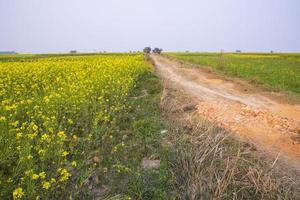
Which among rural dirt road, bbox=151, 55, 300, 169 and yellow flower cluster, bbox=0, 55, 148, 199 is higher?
yellow flower cluster, bbox=0, 55, 148, 199

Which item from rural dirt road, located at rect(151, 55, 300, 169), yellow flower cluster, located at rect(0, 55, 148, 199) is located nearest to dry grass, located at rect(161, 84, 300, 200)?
rural dirt road, located at rect(151, 55, 300, 169)

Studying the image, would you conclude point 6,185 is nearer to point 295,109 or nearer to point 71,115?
point 71,115

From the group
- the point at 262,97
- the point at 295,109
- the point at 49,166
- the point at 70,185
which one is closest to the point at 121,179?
the point at 70,185

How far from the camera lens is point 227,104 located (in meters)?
10.2

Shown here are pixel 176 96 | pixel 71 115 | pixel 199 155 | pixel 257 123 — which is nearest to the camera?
pixel 199 155

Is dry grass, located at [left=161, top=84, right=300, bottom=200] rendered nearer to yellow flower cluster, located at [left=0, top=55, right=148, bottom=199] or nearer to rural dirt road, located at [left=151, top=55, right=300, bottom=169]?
rural dirt road, located at [left=151, top=55, right=300, bottom=169]

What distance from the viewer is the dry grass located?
4.12m

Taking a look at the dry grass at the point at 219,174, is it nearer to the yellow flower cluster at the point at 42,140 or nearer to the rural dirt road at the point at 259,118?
the rural dirt road at the point at 259,118

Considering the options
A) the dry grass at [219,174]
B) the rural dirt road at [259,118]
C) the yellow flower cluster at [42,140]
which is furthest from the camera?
→ the rural dirt road at [259,118]

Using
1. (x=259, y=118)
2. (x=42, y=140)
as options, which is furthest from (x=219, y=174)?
(x=259, y=118)

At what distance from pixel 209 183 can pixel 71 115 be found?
3.59 m

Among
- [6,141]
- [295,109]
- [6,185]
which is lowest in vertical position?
[295,109]

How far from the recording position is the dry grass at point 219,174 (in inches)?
162

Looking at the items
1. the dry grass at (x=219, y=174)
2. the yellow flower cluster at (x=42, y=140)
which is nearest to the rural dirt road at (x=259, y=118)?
the dry grass at (x=219, y=174)
